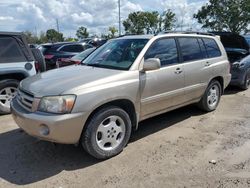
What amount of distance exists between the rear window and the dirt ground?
5.31ft

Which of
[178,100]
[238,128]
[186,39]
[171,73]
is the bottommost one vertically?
[238,128]

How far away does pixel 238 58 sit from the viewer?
946cm

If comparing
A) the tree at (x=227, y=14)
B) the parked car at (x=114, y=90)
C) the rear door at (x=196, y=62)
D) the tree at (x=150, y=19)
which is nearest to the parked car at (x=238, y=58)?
the rear door at (x=196, y=62)

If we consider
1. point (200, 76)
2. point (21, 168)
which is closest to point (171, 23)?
point (200, 76)

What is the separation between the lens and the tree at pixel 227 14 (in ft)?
110

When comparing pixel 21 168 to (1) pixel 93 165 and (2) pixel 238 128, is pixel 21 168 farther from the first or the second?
(2) pixel 238 128

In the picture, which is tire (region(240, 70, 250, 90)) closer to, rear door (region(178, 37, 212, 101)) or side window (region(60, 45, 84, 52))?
rear door (region(178, 37, 212, 101))

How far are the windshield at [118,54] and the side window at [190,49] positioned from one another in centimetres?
89

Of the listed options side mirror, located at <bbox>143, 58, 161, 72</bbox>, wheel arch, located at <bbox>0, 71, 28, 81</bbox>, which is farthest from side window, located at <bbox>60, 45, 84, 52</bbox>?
side mirror, located at <bbox>143, 58, 161, 72</bbox>

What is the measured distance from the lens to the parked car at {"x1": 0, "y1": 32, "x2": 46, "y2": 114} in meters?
7.08

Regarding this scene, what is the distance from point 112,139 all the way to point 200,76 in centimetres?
244

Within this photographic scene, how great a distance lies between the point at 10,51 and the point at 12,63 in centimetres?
28

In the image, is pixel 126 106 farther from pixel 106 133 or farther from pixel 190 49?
pixel 190 49

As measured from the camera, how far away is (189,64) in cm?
595
